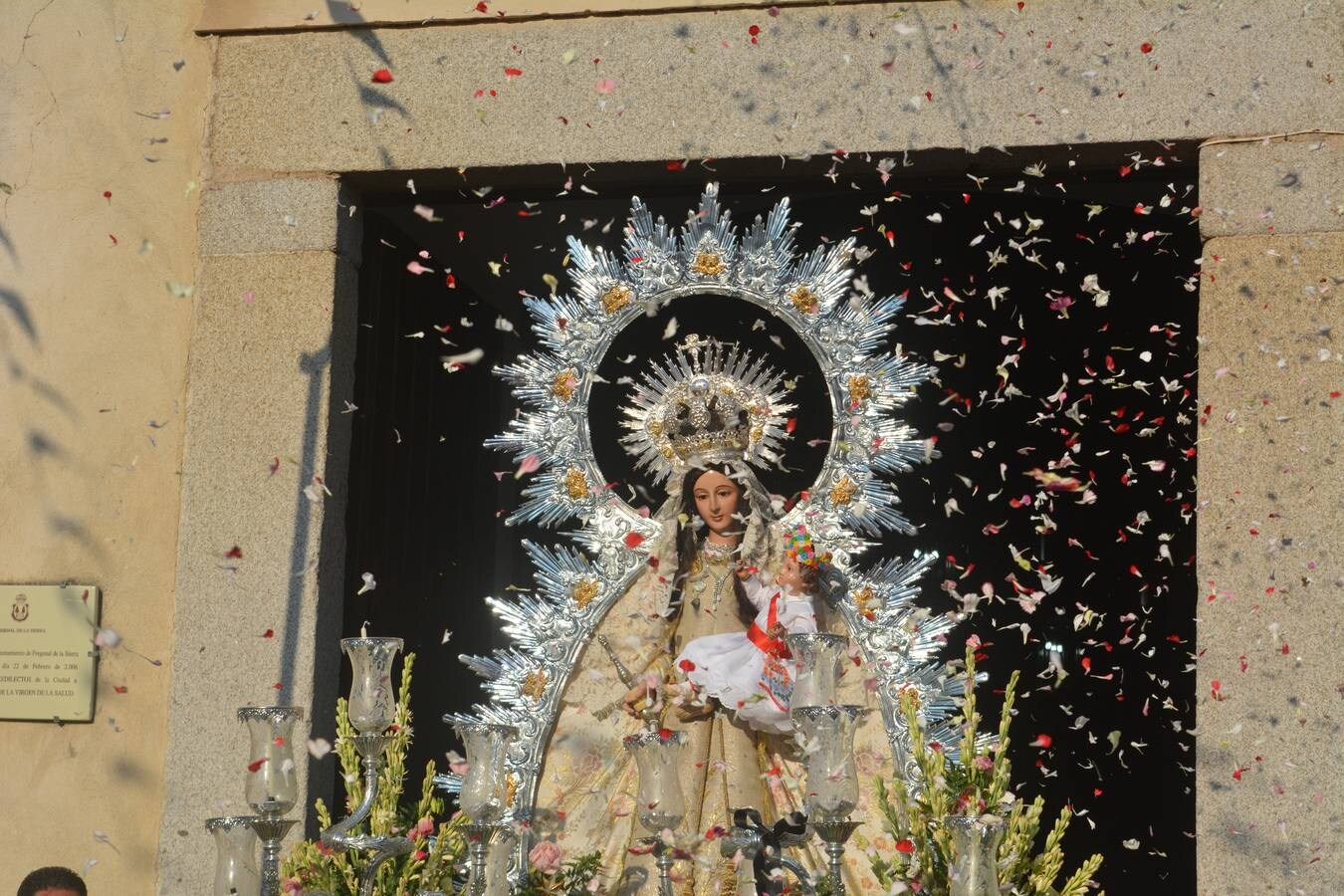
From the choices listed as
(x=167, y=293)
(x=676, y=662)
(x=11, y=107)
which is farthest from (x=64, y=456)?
(x=676, y=662)

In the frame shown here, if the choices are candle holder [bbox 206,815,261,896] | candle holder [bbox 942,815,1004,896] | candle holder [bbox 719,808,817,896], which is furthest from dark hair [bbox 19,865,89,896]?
candle holder [bbox 942,815,1004,896]

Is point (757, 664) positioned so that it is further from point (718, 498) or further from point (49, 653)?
point (49, 653)

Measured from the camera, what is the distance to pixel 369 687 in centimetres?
280

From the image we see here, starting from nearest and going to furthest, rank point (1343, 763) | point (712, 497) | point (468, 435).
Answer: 1. point (1343, 763)
2. point (712, 497)
3. point (468, 435)

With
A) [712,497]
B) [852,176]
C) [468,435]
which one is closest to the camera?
[712,497]

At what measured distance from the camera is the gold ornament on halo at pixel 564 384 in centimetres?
392

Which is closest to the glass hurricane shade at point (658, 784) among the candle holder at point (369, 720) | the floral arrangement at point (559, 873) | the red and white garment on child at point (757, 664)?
the candle holder at point (369, 720)

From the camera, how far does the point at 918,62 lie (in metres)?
3.87

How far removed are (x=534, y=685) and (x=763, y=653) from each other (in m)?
0.55

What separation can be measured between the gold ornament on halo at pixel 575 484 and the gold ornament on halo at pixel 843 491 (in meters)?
0.58

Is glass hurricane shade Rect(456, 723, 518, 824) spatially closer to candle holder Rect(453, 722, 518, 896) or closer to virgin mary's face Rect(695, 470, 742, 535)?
candle holder Rect(453, 722, 518, 896)

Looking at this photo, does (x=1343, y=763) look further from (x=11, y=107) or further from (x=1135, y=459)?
(x=11, y=107)

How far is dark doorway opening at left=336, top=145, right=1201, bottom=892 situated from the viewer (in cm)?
388

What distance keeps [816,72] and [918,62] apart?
24 centimetres
